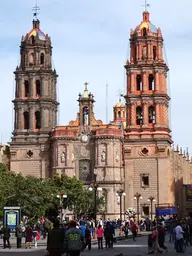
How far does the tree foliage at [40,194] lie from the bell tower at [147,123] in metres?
10.7

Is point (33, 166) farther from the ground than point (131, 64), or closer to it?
closer to it

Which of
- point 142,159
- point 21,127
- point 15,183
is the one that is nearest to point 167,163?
point 142,159

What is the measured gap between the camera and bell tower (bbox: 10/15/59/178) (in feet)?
303

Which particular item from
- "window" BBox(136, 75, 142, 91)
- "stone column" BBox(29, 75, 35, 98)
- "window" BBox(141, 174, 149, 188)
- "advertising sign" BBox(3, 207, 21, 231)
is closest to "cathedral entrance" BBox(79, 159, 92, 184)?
"window" BBox(141, 174, 149, 188)

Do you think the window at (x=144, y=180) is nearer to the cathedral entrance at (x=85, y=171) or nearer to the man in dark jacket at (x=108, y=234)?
the cathedral entrance at (x=85, y=171)

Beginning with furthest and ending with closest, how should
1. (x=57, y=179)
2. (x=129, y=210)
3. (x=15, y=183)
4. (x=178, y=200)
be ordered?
(x=178, y=200)
(x=129, y=210)
(x=57, y=179)
(x=15, y=183)

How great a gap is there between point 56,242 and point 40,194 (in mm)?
49890

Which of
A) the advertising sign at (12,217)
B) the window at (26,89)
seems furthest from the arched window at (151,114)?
the advertising sign at (12,217)

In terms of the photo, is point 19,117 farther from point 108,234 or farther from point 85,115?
point 108,234

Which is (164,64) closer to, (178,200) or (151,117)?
(151,117)

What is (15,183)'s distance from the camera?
68.6m

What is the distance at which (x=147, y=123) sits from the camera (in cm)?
9081

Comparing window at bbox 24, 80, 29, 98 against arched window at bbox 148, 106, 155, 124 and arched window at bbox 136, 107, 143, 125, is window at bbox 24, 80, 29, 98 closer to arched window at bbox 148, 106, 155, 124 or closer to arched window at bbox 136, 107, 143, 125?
arched window at bbox 136, 107, 143, 125

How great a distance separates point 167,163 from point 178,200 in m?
11.7
